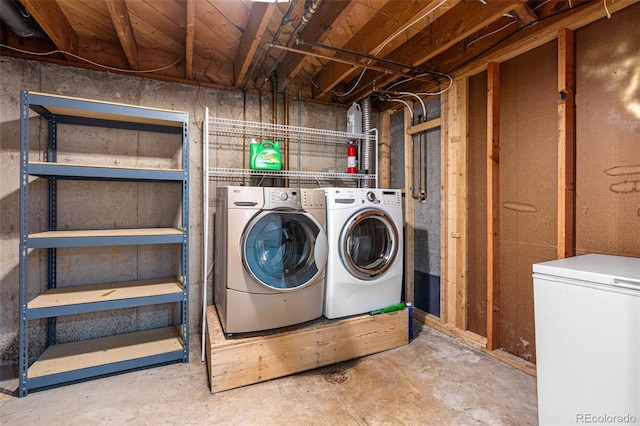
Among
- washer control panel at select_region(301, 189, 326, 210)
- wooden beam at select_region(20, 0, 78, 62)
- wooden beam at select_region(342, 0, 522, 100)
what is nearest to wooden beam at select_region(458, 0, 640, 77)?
wooden beam at select_region(342, 0, 522, 100)

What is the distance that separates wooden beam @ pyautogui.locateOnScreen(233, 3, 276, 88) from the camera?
1.86 m

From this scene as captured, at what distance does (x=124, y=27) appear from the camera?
201cm

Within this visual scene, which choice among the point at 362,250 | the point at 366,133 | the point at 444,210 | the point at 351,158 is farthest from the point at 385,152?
the point at 362,250

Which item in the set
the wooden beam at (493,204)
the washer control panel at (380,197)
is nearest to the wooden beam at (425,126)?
the wooden beam at (493,204)

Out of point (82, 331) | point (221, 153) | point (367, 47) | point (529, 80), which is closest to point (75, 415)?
point (82, 331)

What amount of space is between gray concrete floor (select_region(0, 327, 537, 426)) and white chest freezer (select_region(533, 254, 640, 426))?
0.43m

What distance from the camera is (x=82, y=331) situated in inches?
96.8

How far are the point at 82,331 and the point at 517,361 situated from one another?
10.5 ft

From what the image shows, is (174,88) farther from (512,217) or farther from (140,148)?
(512,217)

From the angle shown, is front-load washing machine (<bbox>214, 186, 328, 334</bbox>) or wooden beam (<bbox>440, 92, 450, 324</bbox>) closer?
front-load washing machine (<bbox>214, 186, 328, 334</bbox>)

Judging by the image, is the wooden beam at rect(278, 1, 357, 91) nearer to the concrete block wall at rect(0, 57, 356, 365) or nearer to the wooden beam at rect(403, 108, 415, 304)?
the concrete block wall at rect(0, 57, 356, 365)

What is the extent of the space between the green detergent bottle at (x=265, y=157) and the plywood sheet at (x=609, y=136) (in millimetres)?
2088

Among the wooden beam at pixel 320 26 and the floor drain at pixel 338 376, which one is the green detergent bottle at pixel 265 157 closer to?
the wooden beam at pixel 320 26

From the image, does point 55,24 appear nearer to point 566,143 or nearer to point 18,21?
point 18,21
